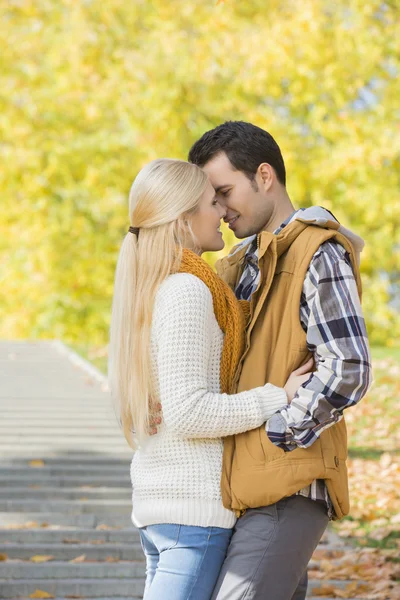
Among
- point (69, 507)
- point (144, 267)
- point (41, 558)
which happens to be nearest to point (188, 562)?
point (144, 267)

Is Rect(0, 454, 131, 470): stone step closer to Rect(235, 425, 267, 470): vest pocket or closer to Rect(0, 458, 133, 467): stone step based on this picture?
Rect(0, 458, 133, 467): stone step

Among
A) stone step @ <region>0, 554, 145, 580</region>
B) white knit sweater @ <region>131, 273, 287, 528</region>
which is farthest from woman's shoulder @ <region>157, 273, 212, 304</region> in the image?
stone step @ <region>0, 554, 145, 580</region>

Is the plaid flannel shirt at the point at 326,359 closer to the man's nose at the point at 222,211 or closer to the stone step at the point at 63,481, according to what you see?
the man's nose at the point at 222,211

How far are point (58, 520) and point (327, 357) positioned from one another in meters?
4.41

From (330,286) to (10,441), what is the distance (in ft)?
21.3

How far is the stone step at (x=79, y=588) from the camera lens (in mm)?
5273

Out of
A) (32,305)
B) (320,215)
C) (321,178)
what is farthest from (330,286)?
(32,305)

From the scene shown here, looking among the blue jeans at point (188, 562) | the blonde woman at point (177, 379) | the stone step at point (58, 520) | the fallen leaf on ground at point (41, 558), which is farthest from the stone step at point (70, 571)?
the blue jeans at point (188, 562)

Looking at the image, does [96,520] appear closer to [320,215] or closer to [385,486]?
[385,486]

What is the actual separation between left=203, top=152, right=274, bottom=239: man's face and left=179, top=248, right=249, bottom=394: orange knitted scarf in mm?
405

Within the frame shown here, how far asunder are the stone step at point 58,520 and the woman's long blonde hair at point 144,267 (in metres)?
3.92

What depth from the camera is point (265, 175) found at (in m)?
3.06

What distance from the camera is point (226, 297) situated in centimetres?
271

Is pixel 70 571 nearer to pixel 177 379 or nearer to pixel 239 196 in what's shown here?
pixel 239 196
